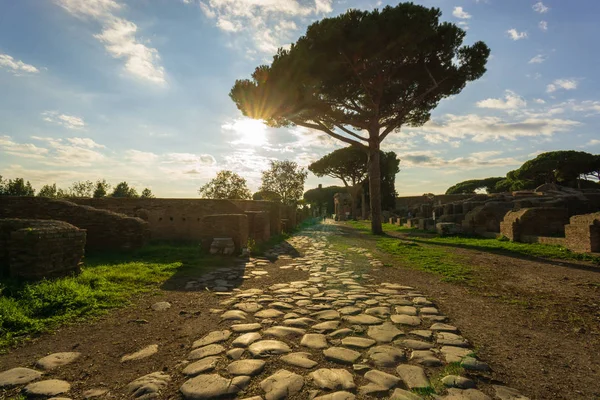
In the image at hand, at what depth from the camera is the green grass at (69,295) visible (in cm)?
299

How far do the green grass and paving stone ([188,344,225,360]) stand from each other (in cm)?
166

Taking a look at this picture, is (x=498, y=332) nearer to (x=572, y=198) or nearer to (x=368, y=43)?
(x=572, y=198)

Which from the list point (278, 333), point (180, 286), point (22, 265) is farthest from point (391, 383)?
point (22, 265)

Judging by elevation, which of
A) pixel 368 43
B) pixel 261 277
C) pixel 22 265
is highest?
pixel 368 43

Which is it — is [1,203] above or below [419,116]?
below

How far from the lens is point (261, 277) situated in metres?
5.65

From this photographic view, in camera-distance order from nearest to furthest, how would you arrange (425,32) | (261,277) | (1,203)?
1. (261,277)
2. (1,203)
3. (425,32)

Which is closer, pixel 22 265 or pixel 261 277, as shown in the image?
pixel 22 265

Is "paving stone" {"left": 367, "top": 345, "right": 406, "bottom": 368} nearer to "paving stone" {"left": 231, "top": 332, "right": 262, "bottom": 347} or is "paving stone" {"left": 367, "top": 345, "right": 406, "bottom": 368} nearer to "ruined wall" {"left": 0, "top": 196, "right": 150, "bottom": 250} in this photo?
"paving stone" {"left": 231, "top": 332, "right": 262, "bottom": 347}

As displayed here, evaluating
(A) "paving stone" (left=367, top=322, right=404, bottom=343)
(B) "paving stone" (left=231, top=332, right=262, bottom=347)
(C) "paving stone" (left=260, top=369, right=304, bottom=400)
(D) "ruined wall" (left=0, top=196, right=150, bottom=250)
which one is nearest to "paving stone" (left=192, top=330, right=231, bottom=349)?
(B) "paving stone" (left=231, top=332, right=262, bottom=347)

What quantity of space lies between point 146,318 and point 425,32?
51.7 ft

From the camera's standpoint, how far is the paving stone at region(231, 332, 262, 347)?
264cm

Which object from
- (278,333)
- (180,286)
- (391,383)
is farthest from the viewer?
(180,286)

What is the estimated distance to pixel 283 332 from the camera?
2.92 metres
